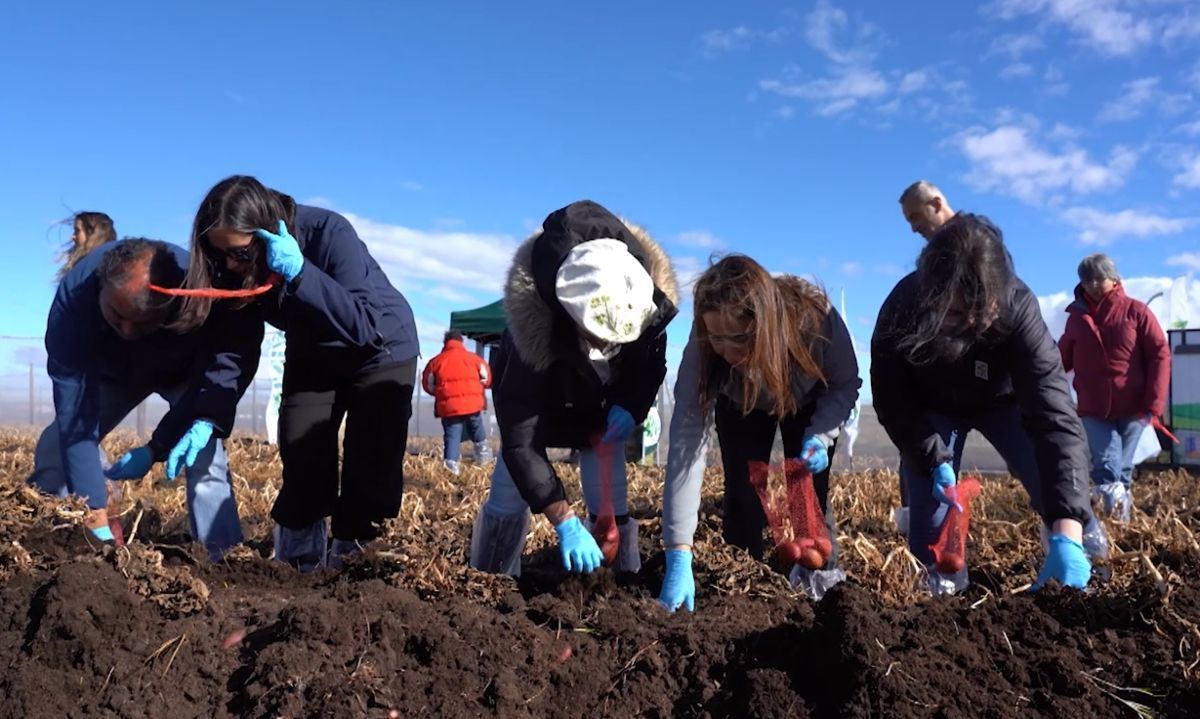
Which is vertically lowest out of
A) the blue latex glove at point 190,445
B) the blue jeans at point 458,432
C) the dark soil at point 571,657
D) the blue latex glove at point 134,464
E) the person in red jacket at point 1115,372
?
the dark soil at point 571,657

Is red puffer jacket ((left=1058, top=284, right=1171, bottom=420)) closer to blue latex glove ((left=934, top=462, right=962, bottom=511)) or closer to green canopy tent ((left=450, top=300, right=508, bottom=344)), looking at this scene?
blue latex glove ((left=934, top=462, right=962, bottom=511))

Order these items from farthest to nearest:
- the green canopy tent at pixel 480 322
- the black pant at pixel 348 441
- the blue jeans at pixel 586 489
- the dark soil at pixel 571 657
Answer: the green canopy tent at pixel 480 322, the black pant at pixel 348 441, the blue jeans at pixel 586 489, the dark soil at pixel 571 657

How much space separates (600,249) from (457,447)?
281 inches

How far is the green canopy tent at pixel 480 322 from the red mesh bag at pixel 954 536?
9052 millimetres

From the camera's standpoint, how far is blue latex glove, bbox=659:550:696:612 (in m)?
3.02

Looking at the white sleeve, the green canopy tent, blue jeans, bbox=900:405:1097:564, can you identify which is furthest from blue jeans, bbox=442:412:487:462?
the white sleeve

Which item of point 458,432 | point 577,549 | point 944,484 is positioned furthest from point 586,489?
point 458,432

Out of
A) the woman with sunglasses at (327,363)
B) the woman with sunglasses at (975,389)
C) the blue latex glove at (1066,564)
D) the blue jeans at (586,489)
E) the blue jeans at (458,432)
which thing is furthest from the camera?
the blue jeans at (458,432)

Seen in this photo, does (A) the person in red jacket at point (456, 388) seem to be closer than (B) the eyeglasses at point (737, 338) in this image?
No

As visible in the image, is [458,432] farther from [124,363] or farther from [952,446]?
[952,446]

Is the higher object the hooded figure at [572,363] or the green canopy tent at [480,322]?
the green canopy tent at [480,322]

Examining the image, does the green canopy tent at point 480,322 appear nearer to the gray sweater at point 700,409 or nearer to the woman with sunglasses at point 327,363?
the woman with sunglasses at point 327,363

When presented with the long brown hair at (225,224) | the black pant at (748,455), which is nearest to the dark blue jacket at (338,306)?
the long brown hair at (225,224)

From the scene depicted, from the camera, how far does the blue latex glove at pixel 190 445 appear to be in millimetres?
3787
